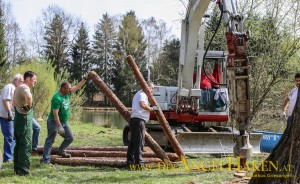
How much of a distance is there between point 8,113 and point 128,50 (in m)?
45.5

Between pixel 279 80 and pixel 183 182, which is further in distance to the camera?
pixel 279 80

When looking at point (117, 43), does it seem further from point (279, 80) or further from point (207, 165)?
point (207, 165)

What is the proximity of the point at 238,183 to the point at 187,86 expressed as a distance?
4868 millimetres

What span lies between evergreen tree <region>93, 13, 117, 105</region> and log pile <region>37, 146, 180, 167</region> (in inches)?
1815

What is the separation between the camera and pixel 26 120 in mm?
7320

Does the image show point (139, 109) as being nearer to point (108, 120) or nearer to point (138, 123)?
point (138, 123)

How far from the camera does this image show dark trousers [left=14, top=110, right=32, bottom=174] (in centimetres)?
727

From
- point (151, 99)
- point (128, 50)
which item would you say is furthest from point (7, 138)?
point (128, 50)

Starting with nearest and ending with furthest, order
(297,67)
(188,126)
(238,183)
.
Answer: (238,183)
(188,126)
(297,67)

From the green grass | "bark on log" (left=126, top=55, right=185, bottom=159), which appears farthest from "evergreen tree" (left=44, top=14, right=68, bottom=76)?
the green grass

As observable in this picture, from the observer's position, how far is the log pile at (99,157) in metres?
8.69

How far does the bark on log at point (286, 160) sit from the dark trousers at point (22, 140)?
4088mm

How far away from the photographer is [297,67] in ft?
50.2

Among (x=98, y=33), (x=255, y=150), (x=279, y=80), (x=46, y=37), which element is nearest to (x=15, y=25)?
(x=46, y=37)
